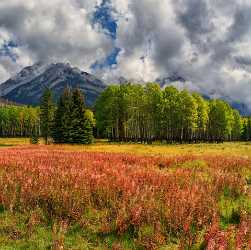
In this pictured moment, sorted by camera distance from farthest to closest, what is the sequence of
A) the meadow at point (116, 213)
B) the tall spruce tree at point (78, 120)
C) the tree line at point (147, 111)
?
the tree line at point (147, 111), the tall spruce tree at point (78, 120), the meadow at point (116, 213)

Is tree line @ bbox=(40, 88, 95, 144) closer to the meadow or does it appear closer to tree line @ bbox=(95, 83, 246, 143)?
tree line @ bbox=(95, 83, 246, 143)

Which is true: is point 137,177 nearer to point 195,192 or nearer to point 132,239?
point 195,192

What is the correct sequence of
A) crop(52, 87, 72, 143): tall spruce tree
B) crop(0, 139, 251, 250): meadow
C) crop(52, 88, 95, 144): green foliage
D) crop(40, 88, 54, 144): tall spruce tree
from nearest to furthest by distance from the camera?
1. crop(0, 139, 251, 250): meadow
2. crop(52, 88, 95, 144): green foliage
3. crop(52, 87, 72, 143): tall spruce tree
4. crop(40, 88, 54, 144): tall spruce tree

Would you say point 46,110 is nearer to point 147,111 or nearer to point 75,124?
point 147,111

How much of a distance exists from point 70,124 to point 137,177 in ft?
195

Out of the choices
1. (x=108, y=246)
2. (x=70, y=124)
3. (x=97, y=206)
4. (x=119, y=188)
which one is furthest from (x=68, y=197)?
(x=70, y=124)

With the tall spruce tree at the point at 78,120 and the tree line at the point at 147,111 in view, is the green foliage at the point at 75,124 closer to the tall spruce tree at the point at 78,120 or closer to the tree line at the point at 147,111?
the tall spruce tree at the point at 78,120

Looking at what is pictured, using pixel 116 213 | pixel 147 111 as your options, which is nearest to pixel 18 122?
pixel 147 111

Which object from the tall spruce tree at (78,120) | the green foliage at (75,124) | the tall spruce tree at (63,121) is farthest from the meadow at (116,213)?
the tall spruce tree at (63,121)

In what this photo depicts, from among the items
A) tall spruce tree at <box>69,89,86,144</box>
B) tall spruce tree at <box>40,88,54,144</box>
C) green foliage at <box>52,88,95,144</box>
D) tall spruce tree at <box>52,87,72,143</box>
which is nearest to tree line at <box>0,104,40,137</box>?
tall spruce tree at <box>40,88,54,144</box>

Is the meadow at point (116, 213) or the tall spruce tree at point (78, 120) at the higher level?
the tall spruce tree at point (78, 120)

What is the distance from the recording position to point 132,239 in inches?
324

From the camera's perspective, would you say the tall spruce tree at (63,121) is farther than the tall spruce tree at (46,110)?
No

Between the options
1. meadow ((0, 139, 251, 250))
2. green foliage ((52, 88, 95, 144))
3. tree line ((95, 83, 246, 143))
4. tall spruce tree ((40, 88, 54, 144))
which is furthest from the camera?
tall spruce tree ((40, 88, 54, 144))
